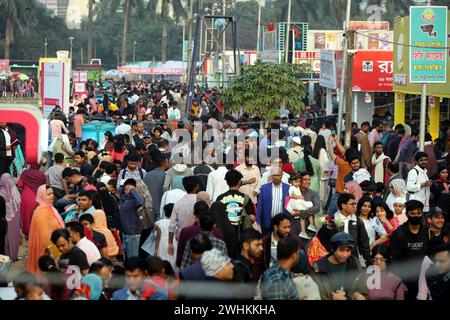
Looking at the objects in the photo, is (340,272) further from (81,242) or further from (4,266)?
(4,266)

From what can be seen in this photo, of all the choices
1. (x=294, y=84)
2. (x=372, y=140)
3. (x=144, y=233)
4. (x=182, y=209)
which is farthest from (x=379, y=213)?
(x=294, y=84)

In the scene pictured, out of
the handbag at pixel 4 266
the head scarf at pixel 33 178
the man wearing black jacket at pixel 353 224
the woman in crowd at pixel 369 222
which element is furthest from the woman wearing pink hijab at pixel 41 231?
the head scarf at pixel 33 178

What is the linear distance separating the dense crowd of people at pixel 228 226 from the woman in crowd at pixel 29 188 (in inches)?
0.7

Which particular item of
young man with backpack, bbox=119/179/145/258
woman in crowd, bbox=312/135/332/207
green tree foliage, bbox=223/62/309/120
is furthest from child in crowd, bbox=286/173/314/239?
green tree foliage, bbox=223/62/309/120

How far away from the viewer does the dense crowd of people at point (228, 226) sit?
338 inches

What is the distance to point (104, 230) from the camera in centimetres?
1190

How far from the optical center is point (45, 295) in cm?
809

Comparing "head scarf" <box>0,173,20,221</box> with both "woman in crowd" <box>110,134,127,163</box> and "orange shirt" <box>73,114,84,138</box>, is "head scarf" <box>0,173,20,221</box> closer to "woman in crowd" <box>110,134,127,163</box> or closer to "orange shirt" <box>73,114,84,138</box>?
"woman in crowd" <box>110,134,127,163</box>

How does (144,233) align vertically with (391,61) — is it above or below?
below

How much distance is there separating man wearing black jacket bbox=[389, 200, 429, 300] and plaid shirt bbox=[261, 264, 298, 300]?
2.10m
